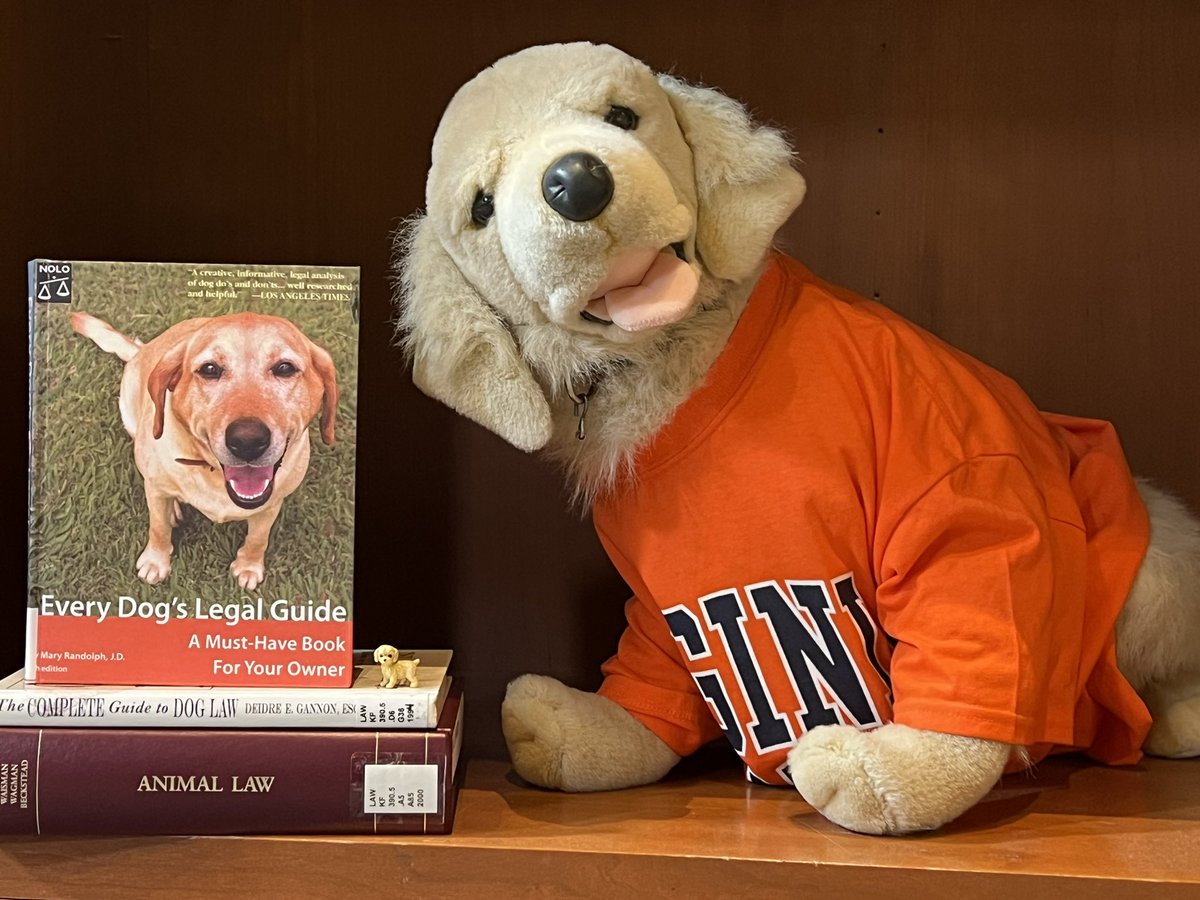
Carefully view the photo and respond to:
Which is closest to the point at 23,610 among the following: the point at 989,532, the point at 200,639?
the point at 200,639

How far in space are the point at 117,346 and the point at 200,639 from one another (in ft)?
0.51

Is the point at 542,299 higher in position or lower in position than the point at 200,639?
higher

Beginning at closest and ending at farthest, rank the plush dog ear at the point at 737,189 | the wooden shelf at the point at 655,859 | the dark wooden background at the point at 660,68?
the wooden shelf at the point at 655,859 < the plush dog ear at the point at 737,189 < the dark wooden background at the point at 660,68

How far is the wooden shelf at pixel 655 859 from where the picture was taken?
563 millimetres

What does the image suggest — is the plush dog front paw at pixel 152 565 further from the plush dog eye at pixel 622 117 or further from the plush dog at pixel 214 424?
the plush dog eye at pixel 622 117

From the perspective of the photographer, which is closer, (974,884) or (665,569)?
(974,884)

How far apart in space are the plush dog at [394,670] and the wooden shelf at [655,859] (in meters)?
0.08

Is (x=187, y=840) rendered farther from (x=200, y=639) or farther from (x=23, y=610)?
(x=23, y=610)

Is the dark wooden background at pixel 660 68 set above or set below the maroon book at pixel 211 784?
above

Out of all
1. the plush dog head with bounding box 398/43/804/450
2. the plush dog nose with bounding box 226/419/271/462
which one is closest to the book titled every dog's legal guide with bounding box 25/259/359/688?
the plush dog nose with bounding box 226/419/271/462

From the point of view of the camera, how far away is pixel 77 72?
0.88 metres

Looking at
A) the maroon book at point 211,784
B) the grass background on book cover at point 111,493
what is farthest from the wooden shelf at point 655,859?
the grass background on book cover at point 111,493

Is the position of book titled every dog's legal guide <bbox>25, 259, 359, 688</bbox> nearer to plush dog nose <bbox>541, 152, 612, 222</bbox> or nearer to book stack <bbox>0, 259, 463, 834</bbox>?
book stack <bbox>0, 259, 463, 834</bbox>

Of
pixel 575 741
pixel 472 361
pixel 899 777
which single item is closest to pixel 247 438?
pixel 472 361
